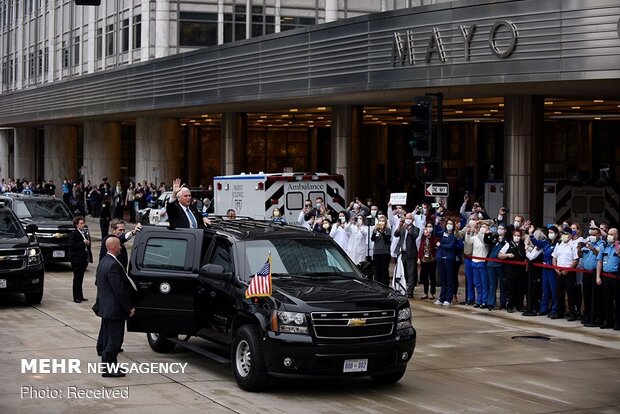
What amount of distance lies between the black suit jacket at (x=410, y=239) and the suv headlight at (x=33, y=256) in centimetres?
757

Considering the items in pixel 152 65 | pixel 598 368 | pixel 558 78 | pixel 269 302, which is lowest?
pixel 598 368

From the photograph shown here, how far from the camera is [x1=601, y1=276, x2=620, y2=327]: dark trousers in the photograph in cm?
1809

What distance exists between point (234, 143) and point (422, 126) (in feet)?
75.1

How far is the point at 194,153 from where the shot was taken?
70.0 meters

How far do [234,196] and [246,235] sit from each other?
59.9 ft

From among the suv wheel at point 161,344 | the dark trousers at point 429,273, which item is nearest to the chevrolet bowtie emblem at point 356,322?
the suv wheel at point 161,344

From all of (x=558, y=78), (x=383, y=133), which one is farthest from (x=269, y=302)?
(x=383, y=133)

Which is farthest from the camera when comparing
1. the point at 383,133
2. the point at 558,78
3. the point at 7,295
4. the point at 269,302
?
the point at 383,133

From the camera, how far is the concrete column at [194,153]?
69.4 metres

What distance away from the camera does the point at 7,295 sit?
21.7m

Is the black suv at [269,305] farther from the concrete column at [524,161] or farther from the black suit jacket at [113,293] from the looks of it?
the concrete column at [524,161]

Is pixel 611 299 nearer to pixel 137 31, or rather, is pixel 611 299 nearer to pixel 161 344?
pixel 161 344

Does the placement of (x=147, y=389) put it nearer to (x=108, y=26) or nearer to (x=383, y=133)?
(x=108, y=26)

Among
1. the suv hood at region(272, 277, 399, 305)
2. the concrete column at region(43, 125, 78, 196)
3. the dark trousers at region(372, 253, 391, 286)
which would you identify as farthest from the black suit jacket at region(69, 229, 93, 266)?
the concrete column at region(43, 125, 78, 196)
